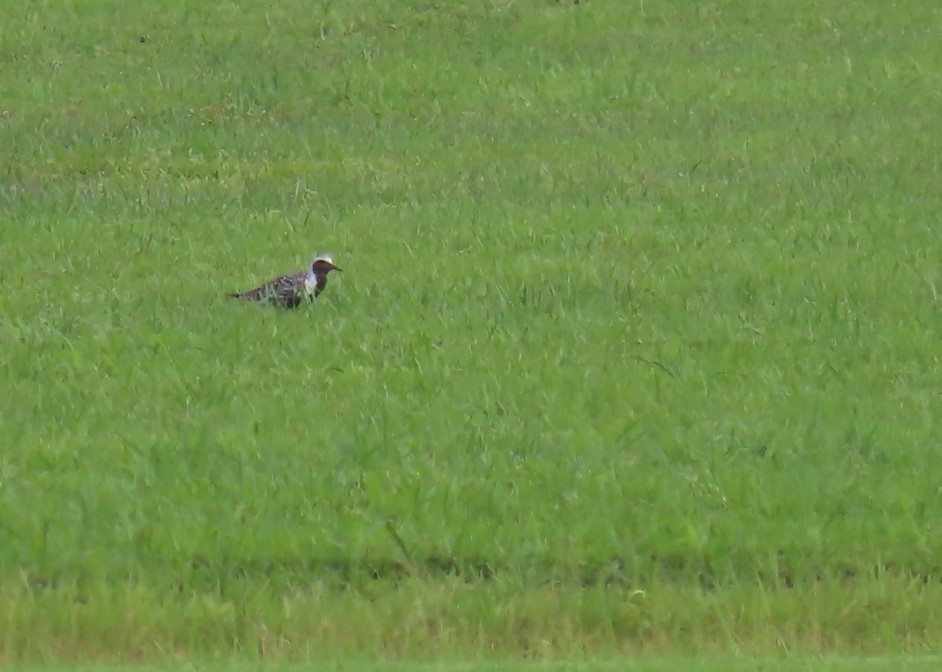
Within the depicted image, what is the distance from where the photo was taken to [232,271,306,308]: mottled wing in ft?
42.5

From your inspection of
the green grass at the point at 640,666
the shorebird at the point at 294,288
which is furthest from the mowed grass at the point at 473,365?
the green grass at the point at 640,666

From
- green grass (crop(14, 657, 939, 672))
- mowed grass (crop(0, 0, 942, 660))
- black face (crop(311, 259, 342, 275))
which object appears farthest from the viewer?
black face (crop(311, 259, 342, 275))

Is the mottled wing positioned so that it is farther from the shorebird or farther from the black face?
the black face

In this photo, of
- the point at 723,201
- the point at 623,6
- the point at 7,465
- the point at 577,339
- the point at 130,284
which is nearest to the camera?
the point at 7,465

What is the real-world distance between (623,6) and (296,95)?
6234 mm

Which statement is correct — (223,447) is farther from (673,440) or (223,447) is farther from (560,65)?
(560,65)

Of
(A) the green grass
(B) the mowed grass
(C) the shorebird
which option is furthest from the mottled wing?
(A) the green grass

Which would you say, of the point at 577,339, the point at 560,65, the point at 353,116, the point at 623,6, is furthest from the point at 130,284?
the point at 623,6

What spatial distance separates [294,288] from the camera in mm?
12977

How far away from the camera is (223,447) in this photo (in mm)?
9805

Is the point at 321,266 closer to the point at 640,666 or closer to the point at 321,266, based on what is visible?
the point at 321,266

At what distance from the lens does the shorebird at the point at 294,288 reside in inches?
511

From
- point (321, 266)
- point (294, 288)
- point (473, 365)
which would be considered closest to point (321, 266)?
point (321, 266)

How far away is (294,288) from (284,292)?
8cm
